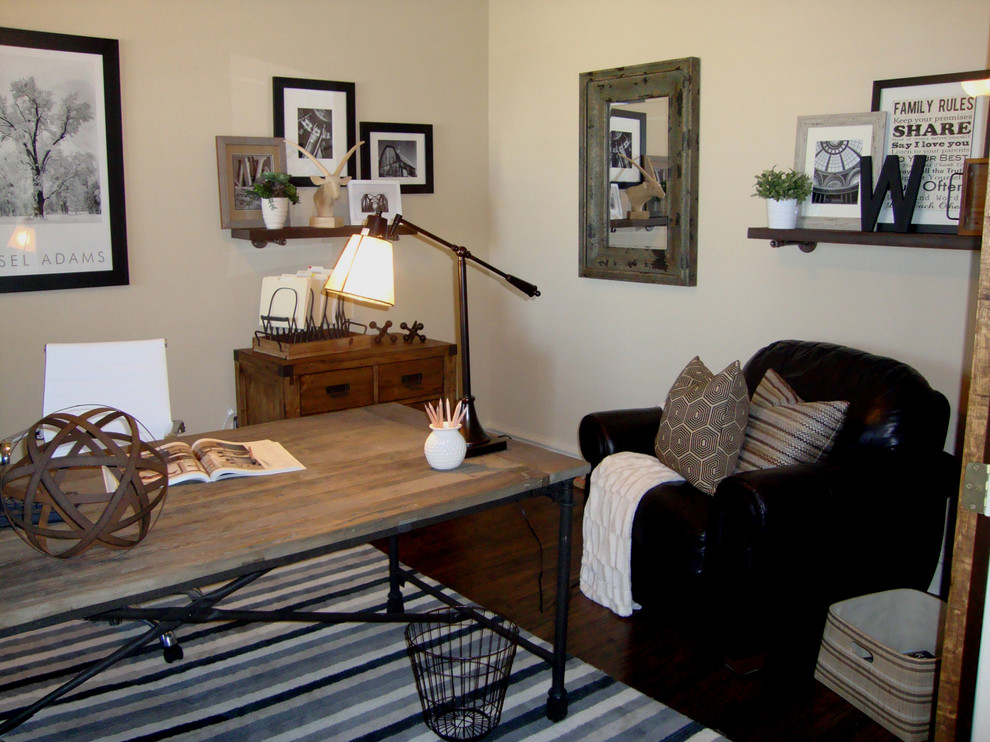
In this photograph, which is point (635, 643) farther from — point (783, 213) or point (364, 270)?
point (783, 213)

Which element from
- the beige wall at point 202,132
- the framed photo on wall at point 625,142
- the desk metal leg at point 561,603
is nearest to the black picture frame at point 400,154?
the beige wall at point 202,132

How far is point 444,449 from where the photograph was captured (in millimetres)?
2359

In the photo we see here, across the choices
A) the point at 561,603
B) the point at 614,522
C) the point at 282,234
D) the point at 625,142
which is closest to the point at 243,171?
the point at 282,234

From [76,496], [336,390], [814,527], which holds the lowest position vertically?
[814,527]

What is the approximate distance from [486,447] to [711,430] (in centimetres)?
87

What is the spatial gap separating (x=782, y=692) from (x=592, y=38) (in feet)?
10.2

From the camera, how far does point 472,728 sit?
237 centimetres

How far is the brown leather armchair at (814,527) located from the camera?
8.65 ft

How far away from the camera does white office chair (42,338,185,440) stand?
9.63 ft

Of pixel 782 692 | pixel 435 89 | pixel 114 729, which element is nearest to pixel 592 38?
pixel 435 89

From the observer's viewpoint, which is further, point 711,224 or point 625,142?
point 625,142

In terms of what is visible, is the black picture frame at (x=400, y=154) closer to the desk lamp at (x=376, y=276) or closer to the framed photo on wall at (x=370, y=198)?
the framed photo on wall at (x=370, y=198)

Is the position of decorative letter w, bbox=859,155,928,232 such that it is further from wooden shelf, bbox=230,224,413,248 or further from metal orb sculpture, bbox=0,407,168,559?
metal orb sculpture, bbox=0,407,168,559

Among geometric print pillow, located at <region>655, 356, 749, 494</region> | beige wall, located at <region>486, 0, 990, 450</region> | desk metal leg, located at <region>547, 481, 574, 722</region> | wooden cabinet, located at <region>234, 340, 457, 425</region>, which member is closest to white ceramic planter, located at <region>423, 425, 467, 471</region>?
desk metal leg, located at <region>547, 481, 574, 722</region>
